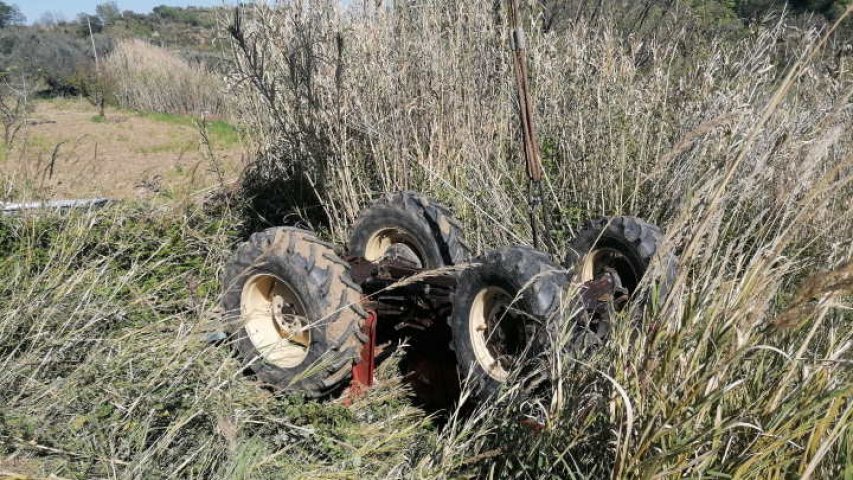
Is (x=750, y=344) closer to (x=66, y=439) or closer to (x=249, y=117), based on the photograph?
(x=66, y=439)

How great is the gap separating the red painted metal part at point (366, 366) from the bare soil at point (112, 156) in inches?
83.0

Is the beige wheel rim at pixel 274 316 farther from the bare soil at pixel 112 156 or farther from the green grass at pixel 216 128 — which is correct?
the green grass at pixel 216 128

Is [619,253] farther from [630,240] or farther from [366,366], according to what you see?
[366,366]

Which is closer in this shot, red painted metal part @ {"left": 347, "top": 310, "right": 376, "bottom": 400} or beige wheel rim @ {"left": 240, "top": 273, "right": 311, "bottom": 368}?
red painted metal part @ {"left": 347, "top": 310, "right": 376, "bottom": 400}

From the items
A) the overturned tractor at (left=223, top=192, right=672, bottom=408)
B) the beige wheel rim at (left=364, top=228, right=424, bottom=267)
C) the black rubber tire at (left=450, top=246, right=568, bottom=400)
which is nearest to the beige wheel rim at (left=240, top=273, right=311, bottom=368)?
the overturned tractor at (left=223, top=192, right=672, bottom=408)

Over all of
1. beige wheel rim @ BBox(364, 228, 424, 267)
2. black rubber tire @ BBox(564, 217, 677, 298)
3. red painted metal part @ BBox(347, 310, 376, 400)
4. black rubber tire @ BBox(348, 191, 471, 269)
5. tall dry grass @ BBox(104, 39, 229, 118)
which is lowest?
tall dry grass @ BBox(104, 39, 229, 118)

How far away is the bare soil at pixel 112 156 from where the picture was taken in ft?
20.5

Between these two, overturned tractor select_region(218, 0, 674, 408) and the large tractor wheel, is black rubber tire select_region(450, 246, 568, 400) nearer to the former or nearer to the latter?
overturned tractor select_region(218, 0, 674, 408)

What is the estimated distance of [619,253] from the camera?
3.76 meters

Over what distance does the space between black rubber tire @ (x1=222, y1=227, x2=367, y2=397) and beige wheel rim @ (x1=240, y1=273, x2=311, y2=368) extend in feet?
0.35

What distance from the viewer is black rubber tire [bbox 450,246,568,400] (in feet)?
10.0

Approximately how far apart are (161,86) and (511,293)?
66.5ft

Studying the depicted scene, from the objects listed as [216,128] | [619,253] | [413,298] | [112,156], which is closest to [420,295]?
[413,298]

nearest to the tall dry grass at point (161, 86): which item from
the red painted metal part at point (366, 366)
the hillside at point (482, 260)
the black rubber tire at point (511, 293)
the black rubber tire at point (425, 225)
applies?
the hillside at point (482, 260)
